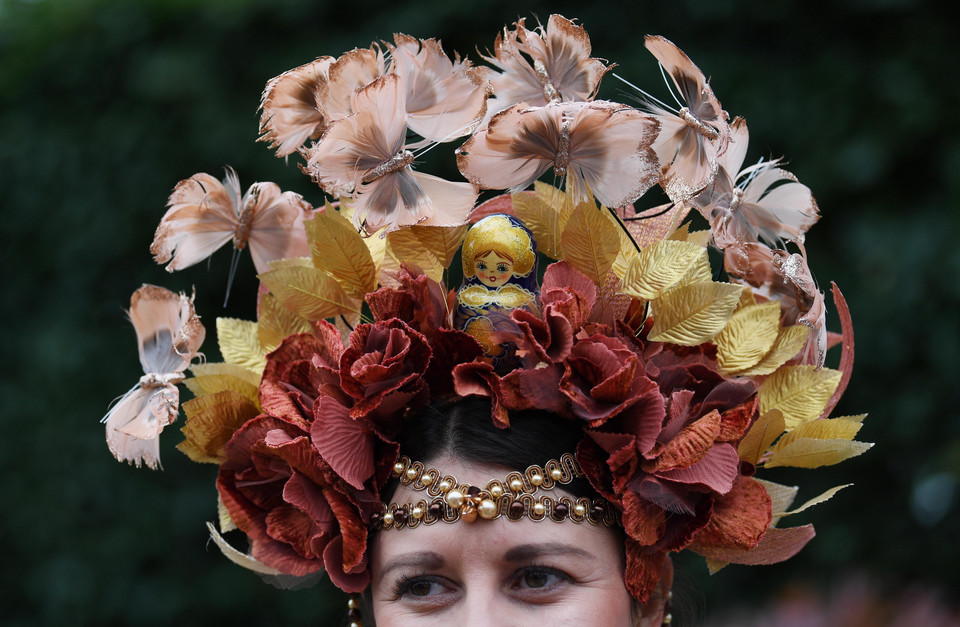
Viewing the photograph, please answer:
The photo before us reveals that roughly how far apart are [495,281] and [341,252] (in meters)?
0.32

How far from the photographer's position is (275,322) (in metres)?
2.15

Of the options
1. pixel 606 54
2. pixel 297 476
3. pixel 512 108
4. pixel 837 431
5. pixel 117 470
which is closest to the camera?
pixel 512 108

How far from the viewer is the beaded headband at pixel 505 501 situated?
1809 millimetres

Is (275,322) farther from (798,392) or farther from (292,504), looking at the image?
(798,392)

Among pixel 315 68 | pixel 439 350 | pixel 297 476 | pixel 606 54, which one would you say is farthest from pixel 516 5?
pixel 297 476

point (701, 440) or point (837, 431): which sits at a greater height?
point (701, 440)

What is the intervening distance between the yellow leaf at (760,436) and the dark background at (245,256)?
3.58ft

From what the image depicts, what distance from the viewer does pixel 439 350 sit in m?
1.91

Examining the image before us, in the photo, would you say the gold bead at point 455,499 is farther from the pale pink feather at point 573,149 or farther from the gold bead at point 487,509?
the pale pink feather at point 573,149

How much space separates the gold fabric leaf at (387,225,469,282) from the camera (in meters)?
2.00

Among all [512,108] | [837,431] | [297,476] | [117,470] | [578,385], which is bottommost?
[117,470]

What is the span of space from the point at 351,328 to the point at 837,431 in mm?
1008

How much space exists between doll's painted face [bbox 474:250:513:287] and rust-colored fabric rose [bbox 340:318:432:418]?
18 cm

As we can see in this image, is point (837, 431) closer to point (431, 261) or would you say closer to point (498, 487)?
point (498, 487)
